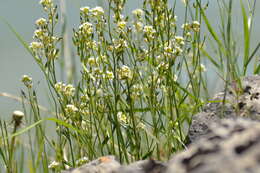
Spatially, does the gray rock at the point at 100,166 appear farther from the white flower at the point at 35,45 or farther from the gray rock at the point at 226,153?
the white flower at the point at 35,45

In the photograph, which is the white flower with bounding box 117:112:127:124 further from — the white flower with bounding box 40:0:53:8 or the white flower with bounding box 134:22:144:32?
the white flower with bounding box 40:0:53:8

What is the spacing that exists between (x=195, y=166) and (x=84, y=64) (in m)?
2.15

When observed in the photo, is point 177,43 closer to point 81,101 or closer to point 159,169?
point 81,101

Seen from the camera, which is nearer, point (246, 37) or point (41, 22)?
point (246, 37)

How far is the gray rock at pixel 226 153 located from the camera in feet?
2.95

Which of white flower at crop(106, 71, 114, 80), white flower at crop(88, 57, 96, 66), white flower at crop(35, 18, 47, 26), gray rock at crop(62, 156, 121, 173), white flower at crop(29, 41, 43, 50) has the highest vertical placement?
white flower at crop(35, 18, 47, 26)

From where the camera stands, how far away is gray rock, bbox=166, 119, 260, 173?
0.90m

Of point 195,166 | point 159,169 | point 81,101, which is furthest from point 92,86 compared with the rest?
point 195,166

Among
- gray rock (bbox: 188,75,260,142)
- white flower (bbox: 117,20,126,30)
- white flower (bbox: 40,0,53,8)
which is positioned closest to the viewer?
gray rock (bbox: 188,75,260,142)

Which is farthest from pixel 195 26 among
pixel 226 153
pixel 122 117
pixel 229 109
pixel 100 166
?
pixel 226 153

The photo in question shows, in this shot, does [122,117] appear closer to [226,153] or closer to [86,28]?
[86,28]

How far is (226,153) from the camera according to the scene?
953mm

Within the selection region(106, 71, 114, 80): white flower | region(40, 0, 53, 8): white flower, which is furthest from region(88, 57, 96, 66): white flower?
region(40, 0, 53, 8): white flower

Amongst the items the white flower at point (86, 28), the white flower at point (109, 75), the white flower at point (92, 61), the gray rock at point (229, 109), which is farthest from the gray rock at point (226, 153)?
the white flower at point (86, 28)
